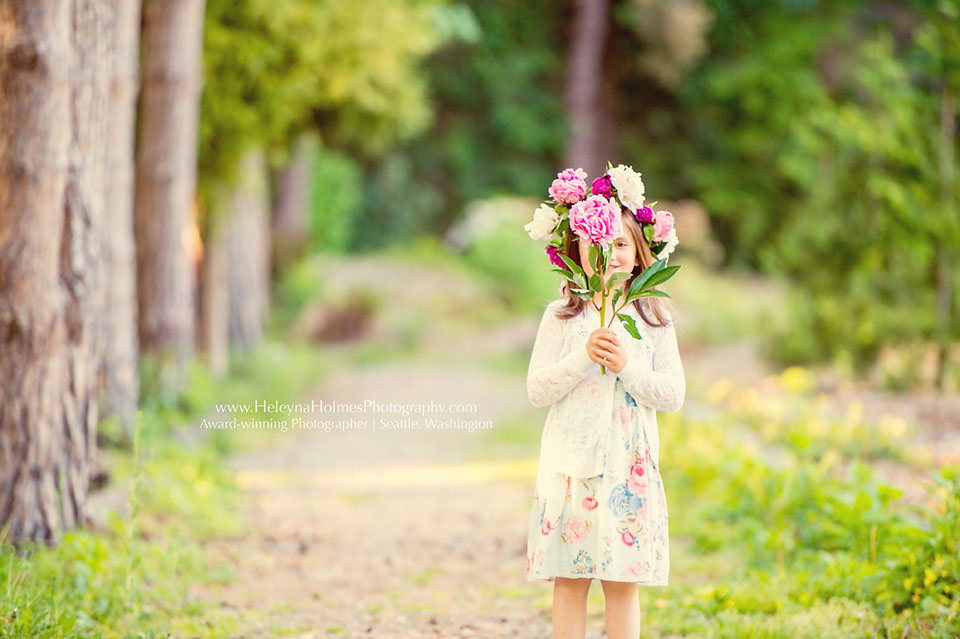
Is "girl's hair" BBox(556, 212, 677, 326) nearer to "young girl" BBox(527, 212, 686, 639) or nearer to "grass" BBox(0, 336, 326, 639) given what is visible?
"young girl" BBox(527, 212, 686, 639)

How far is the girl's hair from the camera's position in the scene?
3309mm

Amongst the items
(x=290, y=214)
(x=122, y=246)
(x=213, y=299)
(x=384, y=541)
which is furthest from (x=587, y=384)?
(x=290, y=214)

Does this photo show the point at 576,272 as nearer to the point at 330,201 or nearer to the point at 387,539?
the point at 387,539

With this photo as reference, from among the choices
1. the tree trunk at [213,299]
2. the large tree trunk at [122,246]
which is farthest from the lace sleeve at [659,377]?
the tree trunk at [213,299]

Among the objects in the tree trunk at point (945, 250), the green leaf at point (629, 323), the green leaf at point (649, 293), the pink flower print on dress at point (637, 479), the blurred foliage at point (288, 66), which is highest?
the blurred foliage at point (288, 66)

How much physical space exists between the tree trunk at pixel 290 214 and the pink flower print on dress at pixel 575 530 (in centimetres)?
1480

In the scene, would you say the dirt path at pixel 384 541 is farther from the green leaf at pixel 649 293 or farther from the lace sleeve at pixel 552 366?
the green leaf at pixel 649 293

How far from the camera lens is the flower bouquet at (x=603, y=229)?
122 inches

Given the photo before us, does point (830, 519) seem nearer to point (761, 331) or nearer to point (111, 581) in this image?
point (111, 581)

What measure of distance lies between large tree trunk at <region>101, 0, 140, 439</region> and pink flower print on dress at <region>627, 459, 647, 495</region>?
4315 mm

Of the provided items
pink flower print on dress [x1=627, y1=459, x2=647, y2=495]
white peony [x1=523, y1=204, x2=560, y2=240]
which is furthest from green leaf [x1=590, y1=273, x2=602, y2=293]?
pink flower print on dress [x1=627, y1=459, x2=647, y2=495]

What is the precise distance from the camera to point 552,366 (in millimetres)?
3236

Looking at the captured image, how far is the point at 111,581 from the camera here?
424cm

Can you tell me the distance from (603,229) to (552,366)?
19.2 inches
